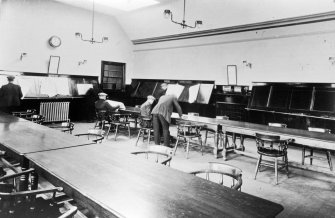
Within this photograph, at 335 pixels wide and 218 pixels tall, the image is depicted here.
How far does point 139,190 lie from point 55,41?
9.27 meters

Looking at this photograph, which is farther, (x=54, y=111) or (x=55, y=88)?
(x=55, y=88)

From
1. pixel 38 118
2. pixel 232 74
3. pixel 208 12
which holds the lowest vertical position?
pixel 38 118

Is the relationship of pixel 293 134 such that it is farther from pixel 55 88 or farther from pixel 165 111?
pixel 55 88

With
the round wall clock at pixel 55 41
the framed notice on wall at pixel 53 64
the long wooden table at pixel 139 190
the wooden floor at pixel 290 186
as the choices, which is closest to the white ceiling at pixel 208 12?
the round wall clock at pixel 55 41

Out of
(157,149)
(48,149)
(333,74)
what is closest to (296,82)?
(333,74)

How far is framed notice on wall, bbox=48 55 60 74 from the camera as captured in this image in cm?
972

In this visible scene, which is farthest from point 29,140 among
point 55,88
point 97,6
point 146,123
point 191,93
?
point 97,6

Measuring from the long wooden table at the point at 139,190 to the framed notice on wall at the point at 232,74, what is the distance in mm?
7051

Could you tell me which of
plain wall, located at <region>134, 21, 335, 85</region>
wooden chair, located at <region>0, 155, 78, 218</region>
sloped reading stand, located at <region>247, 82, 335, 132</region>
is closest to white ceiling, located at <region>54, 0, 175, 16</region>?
plain wall, located at <region>134, 21, 335, 85</region>

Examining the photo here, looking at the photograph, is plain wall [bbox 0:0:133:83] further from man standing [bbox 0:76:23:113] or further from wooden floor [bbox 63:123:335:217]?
wooden floor [bbox 63:123:335:217]

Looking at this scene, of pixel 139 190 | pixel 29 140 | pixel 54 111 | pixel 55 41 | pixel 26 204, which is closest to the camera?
pixel 139 190

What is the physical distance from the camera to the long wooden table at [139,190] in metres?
1.63

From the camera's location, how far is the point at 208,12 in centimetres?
878

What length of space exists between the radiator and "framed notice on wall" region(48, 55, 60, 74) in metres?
1.26
